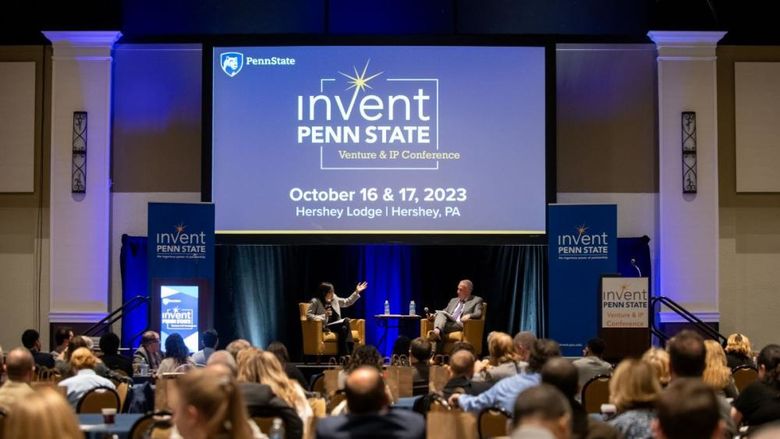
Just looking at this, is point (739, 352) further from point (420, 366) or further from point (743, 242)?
point (743, 242)

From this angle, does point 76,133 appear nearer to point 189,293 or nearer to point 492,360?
point 189,293

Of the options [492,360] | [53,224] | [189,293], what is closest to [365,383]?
[492,360]

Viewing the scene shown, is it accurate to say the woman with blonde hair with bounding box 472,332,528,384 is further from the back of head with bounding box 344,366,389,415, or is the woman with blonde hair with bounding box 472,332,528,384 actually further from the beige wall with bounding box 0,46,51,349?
the beige wall with bounding box 0,46,51,349

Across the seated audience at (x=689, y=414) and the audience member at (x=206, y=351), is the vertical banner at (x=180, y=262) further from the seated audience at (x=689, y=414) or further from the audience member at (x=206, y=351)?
the seated audience at (x=689, y=414)

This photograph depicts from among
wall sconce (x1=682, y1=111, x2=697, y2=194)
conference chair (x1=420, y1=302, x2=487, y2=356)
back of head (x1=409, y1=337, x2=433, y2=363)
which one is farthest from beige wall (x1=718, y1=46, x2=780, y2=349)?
back of head (x1=409, y1=337, x2=433, y2=363)

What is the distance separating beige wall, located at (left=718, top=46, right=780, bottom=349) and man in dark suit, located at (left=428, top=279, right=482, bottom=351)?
3411 millimetres

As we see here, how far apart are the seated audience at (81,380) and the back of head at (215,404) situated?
4018 mm

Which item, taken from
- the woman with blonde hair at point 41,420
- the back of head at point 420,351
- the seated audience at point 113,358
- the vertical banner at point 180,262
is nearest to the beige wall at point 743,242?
the vertical banner at point 180,262

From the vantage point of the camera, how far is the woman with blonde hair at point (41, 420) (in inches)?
125

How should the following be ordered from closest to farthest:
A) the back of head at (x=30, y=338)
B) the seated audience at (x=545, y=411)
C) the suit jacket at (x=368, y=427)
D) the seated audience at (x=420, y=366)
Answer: the seated audience at (x=545, y=411), the suit jacket at (x=368, y=427), the seated audience at (x=420, y=366), the back of head at (x=30, y=338)

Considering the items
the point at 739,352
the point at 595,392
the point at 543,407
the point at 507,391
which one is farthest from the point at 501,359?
the point at 543,407

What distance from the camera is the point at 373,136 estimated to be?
14.2m

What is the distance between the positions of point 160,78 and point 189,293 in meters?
3.50

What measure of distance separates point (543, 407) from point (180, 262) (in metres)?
10.0
